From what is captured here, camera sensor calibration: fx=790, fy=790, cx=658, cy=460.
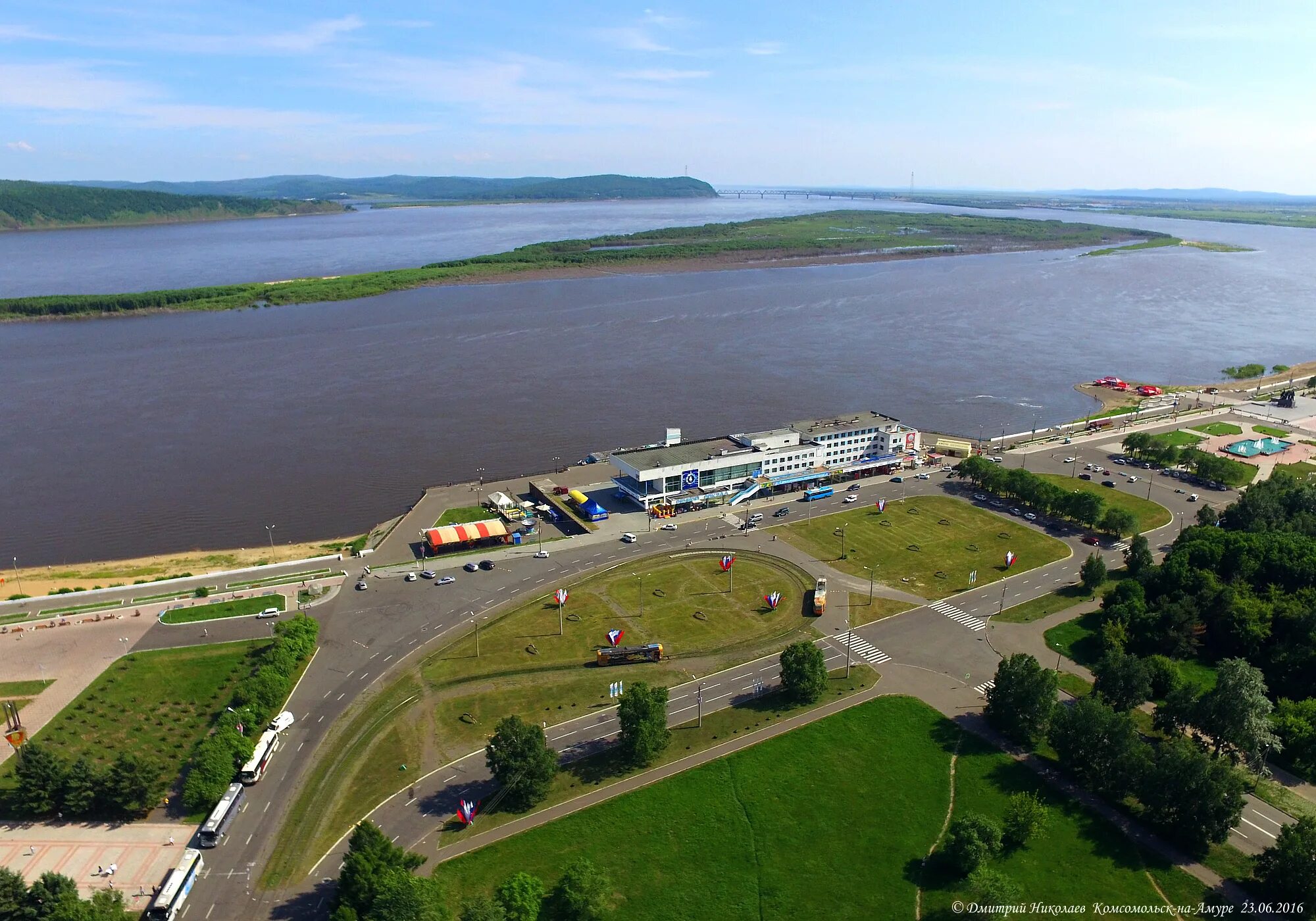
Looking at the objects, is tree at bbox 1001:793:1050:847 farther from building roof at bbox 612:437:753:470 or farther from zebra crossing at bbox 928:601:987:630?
building roof at bbox 612:437:753:470

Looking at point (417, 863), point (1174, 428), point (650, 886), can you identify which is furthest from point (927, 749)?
point (1174, 428)

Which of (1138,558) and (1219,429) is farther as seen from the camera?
(1219,429)

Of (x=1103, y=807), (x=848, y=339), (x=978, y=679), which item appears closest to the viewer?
(x=1103, y=807)

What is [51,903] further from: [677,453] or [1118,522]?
[1118,522]

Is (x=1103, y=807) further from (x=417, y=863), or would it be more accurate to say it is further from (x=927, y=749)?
(x=417, y=863)

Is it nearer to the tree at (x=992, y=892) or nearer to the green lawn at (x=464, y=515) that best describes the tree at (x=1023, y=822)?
the tree at (x=992, y=892)

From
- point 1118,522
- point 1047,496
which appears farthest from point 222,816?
point 1118,522
